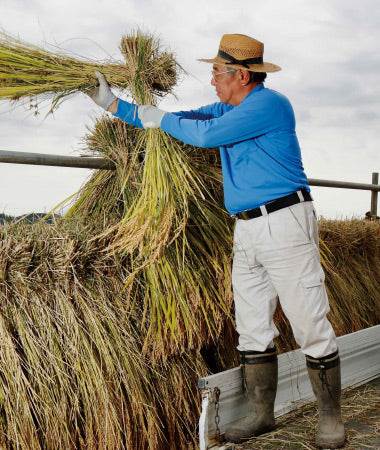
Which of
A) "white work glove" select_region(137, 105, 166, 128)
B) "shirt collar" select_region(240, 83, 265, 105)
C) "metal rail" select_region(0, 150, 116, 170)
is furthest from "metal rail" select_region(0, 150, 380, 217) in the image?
"shirt collar" select_region(240, 83, 265, 105)

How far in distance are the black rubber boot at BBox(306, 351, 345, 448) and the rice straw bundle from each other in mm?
1497

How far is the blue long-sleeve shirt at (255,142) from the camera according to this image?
7.20ft

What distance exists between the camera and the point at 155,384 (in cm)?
243

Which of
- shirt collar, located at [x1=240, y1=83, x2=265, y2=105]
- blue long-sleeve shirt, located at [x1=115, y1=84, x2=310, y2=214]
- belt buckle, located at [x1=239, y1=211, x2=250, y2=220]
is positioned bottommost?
belt buckle, located at [x1=239, y1=211, x2=250, y2=220]

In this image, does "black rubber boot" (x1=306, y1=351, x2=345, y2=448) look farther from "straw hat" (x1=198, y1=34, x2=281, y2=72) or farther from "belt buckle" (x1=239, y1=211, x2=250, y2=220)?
"straw hat" (x1=198, y1=34, x2=281, y2=72)

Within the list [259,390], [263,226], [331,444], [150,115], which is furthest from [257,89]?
[331,444]

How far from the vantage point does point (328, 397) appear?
2.36m

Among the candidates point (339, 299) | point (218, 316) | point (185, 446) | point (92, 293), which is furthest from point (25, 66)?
point (339, 299)

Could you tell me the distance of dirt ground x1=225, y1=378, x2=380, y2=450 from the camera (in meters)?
2.33

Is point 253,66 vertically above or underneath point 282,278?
above

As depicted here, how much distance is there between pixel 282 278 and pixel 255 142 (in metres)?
0.60

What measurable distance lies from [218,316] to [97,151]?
3.90 feet

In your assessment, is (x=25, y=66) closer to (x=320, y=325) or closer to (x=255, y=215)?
(x=255, y=215)

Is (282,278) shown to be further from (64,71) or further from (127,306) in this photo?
(64,71)
